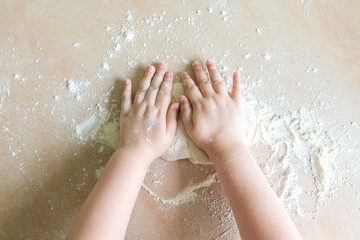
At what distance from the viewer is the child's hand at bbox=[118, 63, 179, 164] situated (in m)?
0.85

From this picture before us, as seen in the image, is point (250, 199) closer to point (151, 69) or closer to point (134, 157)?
point (134, 157)

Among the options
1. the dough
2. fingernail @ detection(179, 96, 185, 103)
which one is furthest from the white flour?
fingernail @ detection(179, 96, 185, 103)

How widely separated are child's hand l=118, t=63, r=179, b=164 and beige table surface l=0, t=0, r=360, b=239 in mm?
50

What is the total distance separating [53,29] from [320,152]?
0.84 metres

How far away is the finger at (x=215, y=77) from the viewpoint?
0.89m

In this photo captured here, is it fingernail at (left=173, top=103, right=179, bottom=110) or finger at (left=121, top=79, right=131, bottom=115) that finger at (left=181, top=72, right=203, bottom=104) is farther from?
finger at (left=121, top=79, right=131, bottom=115)

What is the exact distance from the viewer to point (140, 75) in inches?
36.7

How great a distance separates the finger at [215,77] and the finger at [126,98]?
9.0 inches

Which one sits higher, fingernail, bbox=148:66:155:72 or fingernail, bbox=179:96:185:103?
fingernail, bbox=148:66:155:72

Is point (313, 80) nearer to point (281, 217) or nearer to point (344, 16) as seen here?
point (344, 16)

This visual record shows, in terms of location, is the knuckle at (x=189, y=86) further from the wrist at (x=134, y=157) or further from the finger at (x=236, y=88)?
the wrist at (x=134, y=157)

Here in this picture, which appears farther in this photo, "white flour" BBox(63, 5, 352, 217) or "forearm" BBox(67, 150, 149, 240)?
"white flour" BBox(63, 5, 352, 217)

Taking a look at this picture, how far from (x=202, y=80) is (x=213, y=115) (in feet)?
0.35

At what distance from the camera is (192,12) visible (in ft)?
3.14
